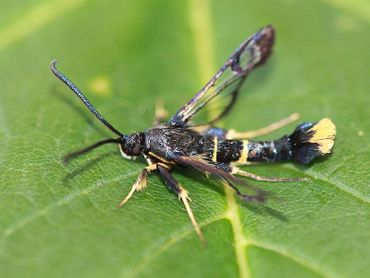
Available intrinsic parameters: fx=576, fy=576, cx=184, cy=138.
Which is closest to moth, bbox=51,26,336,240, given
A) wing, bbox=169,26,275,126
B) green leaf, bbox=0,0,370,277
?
wing, bbox=169,26,275,126

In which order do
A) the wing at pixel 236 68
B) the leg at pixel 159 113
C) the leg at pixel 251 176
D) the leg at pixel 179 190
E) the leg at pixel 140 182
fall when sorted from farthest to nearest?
the leg at pixel 159 113 → the wing at pixel 236 68 → the leg at pixel 251 176 → the leg at pixel 140 182 → the leg at pixel 179 190

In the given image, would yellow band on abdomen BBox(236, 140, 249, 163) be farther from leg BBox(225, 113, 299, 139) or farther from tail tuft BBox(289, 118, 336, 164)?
tail tuft BBox(289, 118, 336, 164)

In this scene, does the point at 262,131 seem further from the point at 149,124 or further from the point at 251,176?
the point at 149,124

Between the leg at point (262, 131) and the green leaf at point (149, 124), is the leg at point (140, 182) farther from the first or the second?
the leg at point (262, 131)

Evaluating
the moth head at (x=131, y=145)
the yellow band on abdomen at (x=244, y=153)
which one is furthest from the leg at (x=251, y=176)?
the moth head at (x=131, y=145)

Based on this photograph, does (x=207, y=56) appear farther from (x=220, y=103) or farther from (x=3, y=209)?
(x=3, y=209)

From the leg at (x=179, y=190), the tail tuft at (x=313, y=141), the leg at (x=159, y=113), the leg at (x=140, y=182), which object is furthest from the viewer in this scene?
the leg at (x=159, y=113)

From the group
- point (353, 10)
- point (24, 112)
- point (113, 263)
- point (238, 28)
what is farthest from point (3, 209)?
point (353, 10)
